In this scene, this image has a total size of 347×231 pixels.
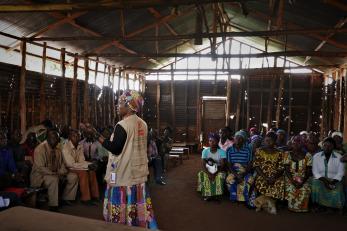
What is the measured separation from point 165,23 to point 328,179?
726cm

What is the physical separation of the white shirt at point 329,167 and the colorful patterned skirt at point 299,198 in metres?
0.31

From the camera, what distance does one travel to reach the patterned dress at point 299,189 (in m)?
5.57

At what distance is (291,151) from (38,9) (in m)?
4.89

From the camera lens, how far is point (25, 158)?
603cm

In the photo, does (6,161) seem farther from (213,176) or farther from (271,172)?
(271,172)

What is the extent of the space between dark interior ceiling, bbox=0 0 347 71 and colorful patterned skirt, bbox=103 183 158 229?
4.71 meters

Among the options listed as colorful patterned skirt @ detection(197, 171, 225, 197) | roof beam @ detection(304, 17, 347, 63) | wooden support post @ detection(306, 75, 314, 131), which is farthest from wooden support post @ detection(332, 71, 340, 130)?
colorful patterned skirt @ detection(197, 171, 225, 197)

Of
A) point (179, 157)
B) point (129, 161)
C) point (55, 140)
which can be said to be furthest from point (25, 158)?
point (179, 157)

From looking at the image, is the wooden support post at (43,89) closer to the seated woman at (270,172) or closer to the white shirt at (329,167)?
the seated woman at (270,172)

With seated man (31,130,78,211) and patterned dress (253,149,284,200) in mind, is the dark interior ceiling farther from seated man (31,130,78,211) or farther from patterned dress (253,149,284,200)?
seated man (31,130,78,211)

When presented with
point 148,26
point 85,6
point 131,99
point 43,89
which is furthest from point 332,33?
point 43,89

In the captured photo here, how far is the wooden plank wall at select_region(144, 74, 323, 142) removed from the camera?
13508mm

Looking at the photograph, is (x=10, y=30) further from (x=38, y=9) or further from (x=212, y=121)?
(x=212, y=121)

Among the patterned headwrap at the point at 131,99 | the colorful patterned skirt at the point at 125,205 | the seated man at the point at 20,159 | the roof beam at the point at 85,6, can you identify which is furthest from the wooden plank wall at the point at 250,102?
the colorful patterned skirt at the point at 125,205
